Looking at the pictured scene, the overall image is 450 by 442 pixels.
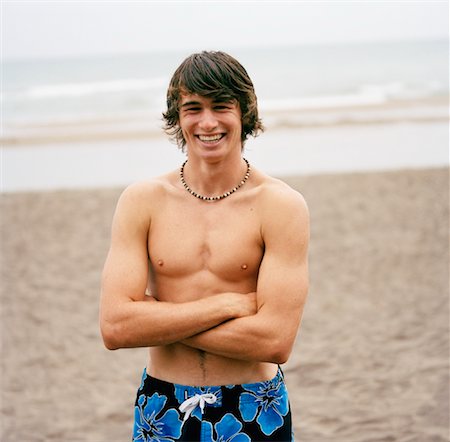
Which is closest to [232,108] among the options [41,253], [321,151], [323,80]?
[41,253]

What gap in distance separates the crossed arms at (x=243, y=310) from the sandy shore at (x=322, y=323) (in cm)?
249

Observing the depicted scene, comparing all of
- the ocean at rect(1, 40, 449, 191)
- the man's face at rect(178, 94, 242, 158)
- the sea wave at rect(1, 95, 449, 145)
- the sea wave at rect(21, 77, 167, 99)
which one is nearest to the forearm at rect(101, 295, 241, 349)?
the man's face at rect(178, 94, 242, 158)

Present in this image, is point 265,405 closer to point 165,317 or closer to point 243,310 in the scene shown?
point 243,310

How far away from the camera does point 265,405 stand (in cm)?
274

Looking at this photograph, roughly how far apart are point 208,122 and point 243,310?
2.18ft

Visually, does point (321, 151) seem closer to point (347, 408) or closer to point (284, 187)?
point (347, 408)

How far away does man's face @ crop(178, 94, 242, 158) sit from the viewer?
2.66 meters

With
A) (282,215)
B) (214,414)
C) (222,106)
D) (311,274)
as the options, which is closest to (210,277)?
(282,215)

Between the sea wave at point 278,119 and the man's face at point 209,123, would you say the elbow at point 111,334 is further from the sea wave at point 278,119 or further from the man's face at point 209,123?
the sea wave at point 278,119

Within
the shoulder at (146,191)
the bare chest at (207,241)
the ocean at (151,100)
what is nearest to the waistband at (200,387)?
the bare chest at (207,241)

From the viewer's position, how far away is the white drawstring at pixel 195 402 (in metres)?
2.70

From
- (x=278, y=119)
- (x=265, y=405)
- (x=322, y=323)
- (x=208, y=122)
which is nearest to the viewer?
(x=208, y=122)

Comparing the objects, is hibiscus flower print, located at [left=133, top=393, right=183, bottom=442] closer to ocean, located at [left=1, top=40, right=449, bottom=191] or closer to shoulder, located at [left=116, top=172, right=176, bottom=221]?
shoulder, located at [left=116, top=172, right=176, bottom=221]

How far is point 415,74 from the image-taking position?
37875 mm
